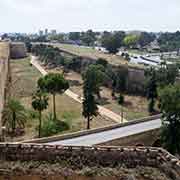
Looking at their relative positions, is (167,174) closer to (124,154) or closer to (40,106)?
(124,154)

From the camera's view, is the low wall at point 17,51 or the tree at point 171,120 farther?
the low wall at point 17,51

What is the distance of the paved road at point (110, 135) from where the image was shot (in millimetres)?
19422

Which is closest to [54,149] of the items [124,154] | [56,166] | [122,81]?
[56,166]

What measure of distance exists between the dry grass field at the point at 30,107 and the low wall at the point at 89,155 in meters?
19.0

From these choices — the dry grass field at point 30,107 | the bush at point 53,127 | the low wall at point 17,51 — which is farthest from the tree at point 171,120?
the low wall at point 17,51

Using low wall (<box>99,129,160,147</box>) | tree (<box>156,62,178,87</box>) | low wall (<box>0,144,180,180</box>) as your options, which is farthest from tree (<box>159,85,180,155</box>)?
tree (<box>156,62,178,87</box>)

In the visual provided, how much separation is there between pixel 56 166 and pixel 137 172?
216cm

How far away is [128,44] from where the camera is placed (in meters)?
102

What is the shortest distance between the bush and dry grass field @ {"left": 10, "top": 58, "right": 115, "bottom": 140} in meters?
0.71

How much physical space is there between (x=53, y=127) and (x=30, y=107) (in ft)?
34.4

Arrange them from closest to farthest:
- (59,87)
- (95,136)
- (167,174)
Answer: (167,174)
(95,136)
(59,87)

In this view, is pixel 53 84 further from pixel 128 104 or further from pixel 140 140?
pixel 140 140

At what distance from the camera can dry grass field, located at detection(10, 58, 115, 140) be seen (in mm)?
32656

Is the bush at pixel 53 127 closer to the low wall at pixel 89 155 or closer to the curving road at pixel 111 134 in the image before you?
the curving road at pixel 111 134
